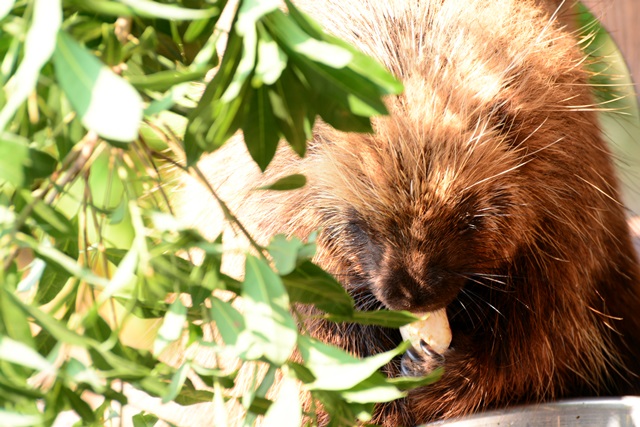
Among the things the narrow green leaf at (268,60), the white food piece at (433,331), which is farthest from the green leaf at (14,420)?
the white food piece at (433,331)

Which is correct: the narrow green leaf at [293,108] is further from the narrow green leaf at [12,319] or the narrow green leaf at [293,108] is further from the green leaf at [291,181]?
the narrow green leaf at [12,319]

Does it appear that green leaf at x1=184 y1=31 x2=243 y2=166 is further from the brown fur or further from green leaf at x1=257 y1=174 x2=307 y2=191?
the brown fur

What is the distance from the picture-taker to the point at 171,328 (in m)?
0.45

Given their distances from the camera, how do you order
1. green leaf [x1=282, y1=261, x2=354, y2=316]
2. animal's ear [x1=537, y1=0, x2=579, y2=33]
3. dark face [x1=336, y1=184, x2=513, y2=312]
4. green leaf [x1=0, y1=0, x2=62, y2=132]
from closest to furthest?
green leaf [x1=0, y1=0, x2=62, y2=132] < green leaf [x1=282, y1=261, x2=354, y2=316] < dark face [x1=336, y1=184, x2=513, y2=312] < animal's ear [x1=537, y1=0, x2=579, y2=33]

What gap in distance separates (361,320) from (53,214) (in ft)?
0.79

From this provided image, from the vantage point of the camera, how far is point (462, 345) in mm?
1312

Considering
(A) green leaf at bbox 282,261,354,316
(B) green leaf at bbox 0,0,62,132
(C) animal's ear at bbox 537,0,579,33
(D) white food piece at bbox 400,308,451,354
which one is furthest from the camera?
(C) animal's ear at bbox 537,0,579,33

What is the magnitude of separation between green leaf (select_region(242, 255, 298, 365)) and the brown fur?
0.55 meters

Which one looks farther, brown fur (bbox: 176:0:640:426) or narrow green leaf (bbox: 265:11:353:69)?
brown fur (bbox: 176:0:640:426)

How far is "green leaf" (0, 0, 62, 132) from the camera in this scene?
34 cm

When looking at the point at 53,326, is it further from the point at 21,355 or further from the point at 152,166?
the point at 152,166

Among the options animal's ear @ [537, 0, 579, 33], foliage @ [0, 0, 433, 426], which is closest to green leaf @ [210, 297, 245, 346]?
foliage @ [0, 0, 433, 426]

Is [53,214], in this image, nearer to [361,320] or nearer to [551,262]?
[361,320]

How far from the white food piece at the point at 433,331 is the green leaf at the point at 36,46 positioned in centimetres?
88
